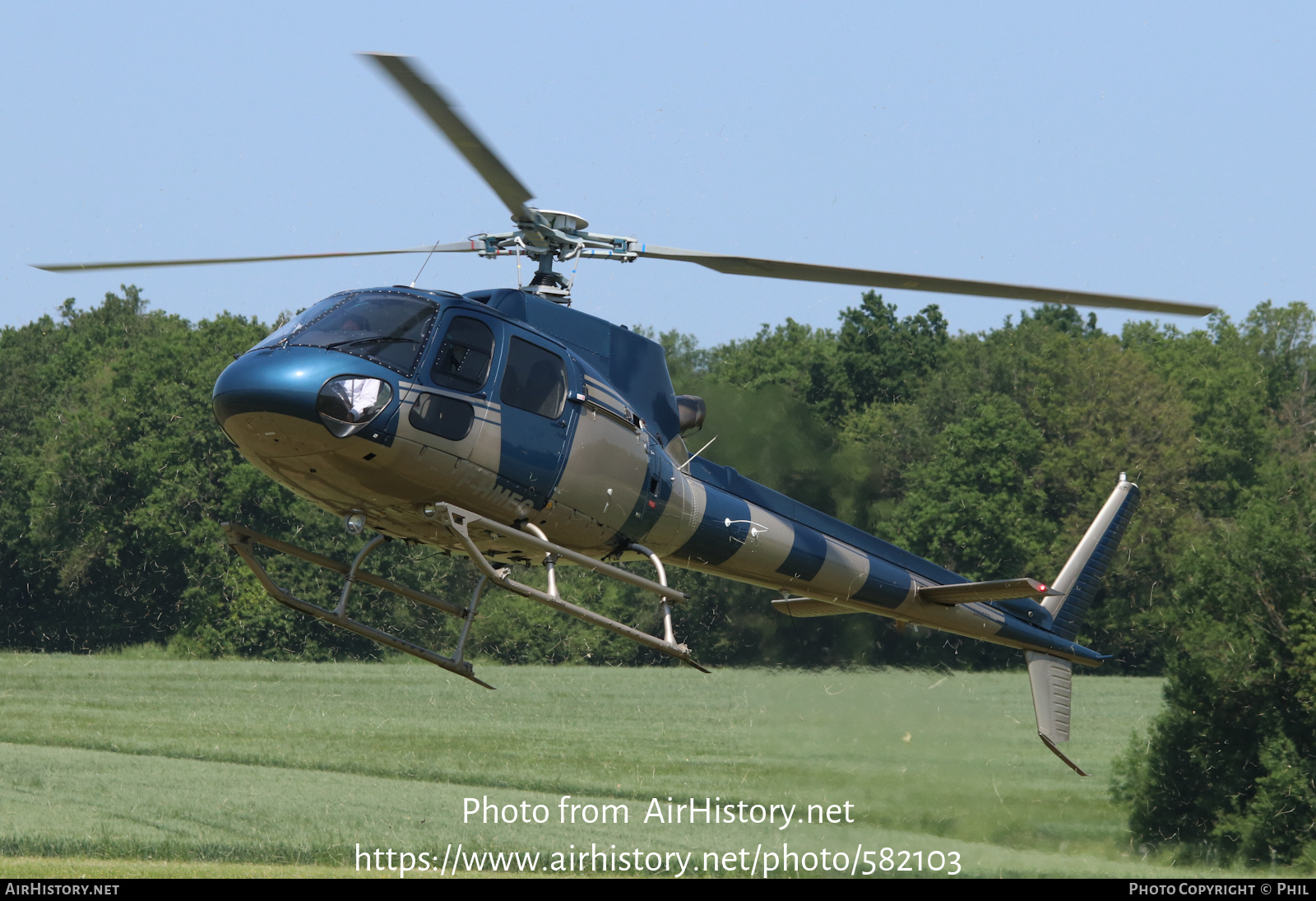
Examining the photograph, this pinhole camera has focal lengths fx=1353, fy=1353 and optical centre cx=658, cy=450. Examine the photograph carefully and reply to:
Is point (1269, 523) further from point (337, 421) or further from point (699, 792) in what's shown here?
point (337, 421)

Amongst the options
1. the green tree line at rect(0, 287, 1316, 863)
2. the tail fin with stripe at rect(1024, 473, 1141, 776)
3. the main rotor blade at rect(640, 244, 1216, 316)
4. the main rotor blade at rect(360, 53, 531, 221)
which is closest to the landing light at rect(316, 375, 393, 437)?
the main rotor blade at rect(360, 53, 531, 221)

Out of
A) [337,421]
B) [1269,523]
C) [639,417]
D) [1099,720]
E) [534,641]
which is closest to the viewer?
[337,421]

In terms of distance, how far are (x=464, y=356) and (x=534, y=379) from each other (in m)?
0.71

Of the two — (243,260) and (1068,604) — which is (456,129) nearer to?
(243,260)

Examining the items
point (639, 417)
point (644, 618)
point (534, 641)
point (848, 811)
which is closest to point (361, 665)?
point (534, 641)

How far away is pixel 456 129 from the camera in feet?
30.0

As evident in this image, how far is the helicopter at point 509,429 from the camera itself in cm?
1035

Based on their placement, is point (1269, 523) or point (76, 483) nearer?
point (1269, 523)

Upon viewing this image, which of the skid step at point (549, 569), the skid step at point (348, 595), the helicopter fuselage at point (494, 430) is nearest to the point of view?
the helicopter fuselage at point (494, 430)

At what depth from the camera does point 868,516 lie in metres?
38.6

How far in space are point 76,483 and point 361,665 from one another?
15146 millimetres

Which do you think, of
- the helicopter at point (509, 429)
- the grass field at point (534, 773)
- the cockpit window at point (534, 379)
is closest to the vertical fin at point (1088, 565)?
the helicopter at point (509, 429)

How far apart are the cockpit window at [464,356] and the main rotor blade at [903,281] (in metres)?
2.14

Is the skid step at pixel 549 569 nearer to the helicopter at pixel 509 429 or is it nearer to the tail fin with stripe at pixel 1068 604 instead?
the helicopter at pixel 509 429
